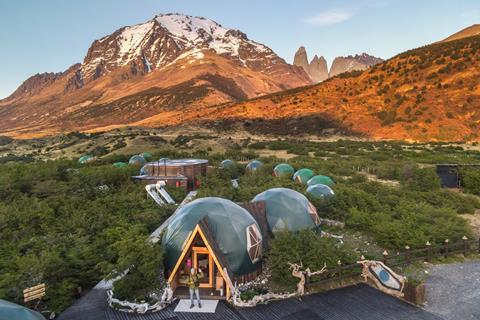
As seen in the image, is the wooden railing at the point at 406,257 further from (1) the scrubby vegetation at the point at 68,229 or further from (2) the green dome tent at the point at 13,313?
(2) the green dome tent at the point at 13,313

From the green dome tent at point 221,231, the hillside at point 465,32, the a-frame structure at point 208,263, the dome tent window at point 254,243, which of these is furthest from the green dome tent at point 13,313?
the hillside at point 465,32

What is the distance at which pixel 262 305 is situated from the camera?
14.3m

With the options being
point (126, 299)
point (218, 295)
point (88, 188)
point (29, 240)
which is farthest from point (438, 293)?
point (88, 188)

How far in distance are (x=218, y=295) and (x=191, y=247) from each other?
2.28 m

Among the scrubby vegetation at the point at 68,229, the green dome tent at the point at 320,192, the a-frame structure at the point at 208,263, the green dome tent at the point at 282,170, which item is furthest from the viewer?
the green dome tent at the point at 282,170

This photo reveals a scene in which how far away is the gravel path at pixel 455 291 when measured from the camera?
13.8 meters

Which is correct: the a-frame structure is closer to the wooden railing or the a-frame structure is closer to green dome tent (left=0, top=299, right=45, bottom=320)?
the wooden railing

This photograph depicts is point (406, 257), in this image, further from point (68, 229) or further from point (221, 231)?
point (68, 229)

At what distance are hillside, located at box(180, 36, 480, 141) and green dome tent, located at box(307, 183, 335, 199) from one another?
5559cm

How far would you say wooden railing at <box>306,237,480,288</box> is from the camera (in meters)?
15.7

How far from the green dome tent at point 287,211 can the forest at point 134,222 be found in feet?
6.88

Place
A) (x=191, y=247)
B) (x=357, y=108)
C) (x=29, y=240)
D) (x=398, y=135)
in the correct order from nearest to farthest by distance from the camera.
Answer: (x=191, y=247) → (x=29, y=240) → (x=398, y=135) → (x=357, y=108)

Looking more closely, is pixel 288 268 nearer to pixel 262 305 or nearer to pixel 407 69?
pixel 262 305

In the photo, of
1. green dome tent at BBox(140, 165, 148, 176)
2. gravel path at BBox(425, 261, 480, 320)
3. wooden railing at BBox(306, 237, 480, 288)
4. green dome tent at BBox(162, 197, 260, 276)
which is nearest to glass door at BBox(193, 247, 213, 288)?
green dome tent at BBox(162, 197, 260, 276)
